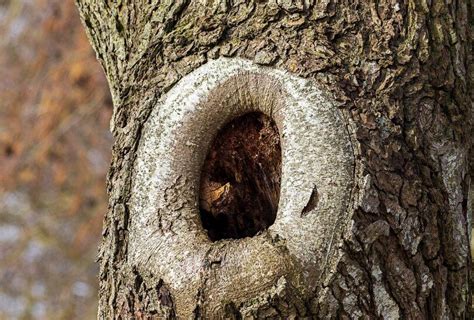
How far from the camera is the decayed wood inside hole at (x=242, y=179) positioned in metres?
1.56

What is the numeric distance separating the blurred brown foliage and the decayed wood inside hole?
12.6 ft

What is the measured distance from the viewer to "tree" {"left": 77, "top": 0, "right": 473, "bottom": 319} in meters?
1.38

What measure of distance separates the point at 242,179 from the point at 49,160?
4442 millimetres

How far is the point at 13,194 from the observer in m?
5.92

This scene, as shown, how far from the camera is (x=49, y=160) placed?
5824 millimetres

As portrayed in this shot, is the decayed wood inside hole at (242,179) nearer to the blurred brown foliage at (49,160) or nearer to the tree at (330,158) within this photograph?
the tree at (330,158)

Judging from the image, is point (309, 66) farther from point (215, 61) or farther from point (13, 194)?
point (13, 194)

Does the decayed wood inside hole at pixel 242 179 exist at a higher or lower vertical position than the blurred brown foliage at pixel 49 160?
lower

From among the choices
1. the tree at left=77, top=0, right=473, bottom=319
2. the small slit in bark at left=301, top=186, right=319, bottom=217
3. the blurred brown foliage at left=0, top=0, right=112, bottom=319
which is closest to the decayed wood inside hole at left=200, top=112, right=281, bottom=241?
the tree at left=77, top=0, right=473, bottom=319

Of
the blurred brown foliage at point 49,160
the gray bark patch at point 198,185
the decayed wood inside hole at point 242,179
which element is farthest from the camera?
the blurred brown foliage at point 49,160

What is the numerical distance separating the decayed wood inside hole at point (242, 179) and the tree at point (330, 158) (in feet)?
0.12

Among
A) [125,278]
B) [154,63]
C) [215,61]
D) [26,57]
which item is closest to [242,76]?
[215,61]

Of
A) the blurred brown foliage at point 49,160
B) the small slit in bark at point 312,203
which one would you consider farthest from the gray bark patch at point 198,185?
the blurred brown foliage at point 49,160

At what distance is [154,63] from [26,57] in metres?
4.48
